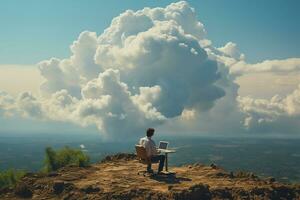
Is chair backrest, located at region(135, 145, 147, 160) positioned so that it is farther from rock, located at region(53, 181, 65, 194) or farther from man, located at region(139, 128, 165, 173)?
rock, located at region(53, 181, 65, 194)

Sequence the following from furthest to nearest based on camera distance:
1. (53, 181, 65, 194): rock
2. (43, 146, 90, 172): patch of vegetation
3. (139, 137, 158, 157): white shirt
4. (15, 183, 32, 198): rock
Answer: (43, 146, 90, 172): patch of vegetation < (139, 137, 158, 157): white shirt < (15, 183, 32, 198): rock < (53, 181, 65, 194): rock

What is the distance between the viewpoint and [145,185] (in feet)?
78.9

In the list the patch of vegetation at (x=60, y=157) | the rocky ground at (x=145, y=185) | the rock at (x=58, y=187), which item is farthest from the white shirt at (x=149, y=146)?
the patch of vegetation at (x=60, y=157)

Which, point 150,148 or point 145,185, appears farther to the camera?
point 150,148

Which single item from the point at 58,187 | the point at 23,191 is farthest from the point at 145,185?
the point at 23,191

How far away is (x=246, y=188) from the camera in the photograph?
22.9 metres

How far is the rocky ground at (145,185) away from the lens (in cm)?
2238

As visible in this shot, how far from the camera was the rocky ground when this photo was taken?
22.4 meters

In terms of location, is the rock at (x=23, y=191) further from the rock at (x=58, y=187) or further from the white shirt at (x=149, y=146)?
the white shirt at (x=149, y=146)

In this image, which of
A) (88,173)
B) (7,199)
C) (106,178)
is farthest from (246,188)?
(7,199)

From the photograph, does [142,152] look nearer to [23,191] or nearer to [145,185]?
[145,185]

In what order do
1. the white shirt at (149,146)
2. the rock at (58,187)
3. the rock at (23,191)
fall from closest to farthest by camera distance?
1. the rock at (58,187)
2. the rock at (23,191)
3. the white shirt at (149,146)

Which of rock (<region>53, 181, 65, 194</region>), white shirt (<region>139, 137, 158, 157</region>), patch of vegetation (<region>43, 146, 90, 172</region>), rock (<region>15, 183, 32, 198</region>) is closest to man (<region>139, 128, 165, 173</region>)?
white shirt (<region>139, 137, 158, 157</region>)

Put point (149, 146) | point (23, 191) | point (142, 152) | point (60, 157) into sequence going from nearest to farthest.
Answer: point (23, 191), point (149, 146), point (142, 152), point (60, 157)
